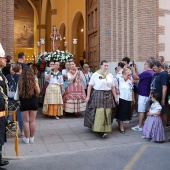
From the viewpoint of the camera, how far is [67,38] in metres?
20.8

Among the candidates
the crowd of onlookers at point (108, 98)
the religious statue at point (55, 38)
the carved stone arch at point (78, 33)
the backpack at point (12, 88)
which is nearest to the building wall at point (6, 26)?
the crowd of onlookers at point (108, 98)

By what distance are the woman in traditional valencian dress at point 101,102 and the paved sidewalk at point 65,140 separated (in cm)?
32

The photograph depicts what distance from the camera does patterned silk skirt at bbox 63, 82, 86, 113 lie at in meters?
9.70

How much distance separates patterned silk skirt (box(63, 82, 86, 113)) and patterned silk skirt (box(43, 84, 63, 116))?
252mm

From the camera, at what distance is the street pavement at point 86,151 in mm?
5391

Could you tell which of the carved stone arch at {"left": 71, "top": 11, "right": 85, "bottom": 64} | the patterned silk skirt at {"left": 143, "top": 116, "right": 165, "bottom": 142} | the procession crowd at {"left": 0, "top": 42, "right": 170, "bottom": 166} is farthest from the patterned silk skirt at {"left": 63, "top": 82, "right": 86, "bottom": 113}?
the carved stone arch at {"left": 71, "top": 11, "right": 85, "bottom": 64}

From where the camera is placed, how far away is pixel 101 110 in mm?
7266

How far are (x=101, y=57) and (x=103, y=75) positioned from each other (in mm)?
5807

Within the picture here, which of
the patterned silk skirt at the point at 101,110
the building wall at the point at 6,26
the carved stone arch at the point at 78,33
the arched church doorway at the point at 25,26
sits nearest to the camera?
the patterned silk skirt at the point at 101,110

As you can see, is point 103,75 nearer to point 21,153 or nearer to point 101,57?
point 21,153

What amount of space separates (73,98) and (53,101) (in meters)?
0.65

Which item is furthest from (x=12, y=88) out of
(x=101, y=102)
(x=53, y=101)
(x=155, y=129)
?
(x=155, y=129)

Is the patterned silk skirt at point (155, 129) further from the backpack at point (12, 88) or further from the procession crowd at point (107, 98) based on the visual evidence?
the backpack at point (12, 88)

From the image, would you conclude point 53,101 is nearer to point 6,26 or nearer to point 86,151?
point 6,26
